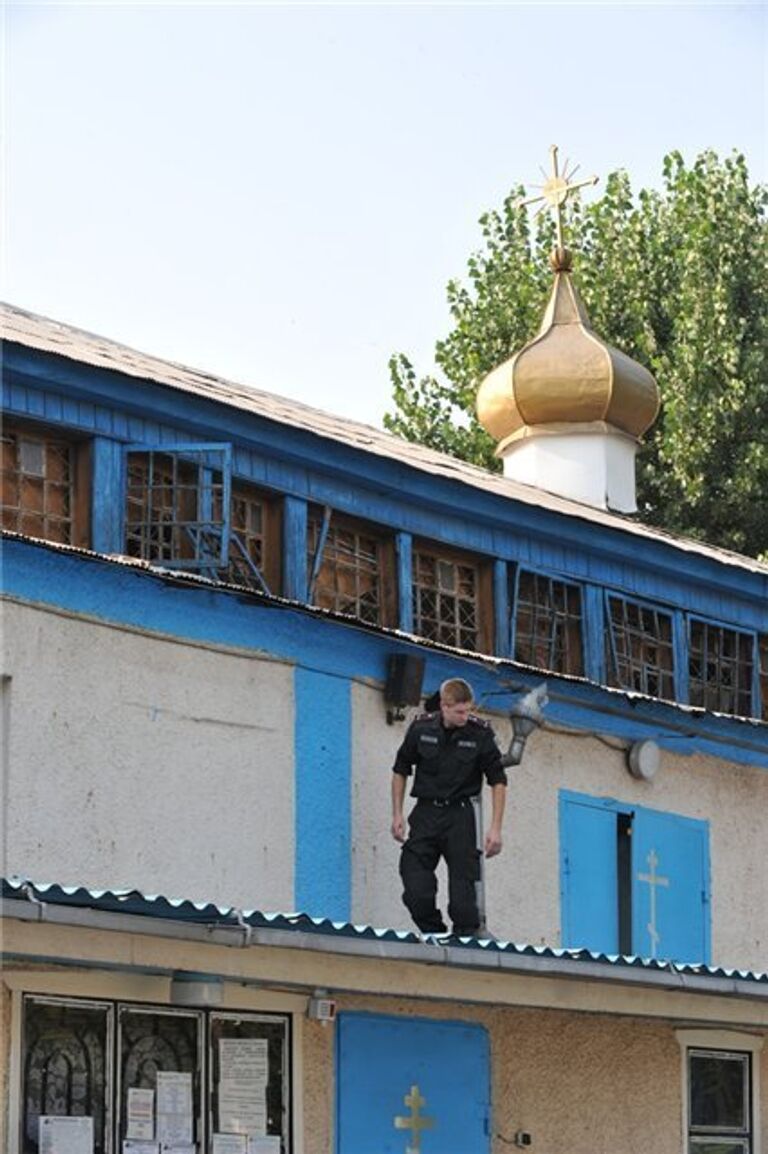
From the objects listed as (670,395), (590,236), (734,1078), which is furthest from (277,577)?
(590,236)

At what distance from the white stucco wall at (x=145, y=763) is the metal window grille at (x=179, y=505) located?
0.78 metres

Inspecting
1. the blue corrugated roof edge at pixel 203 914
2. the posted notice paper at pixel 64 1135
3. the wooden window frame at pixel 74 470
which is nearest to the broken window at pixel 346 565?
the wooden window frame at pixel 74 470

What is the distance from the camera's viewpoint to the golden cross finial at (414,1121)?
13.4 m

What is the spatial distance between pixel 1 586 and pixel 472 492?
434 cm

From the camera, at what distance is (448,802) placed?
A: 542 inches

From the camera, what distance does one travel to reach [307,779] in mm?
14422

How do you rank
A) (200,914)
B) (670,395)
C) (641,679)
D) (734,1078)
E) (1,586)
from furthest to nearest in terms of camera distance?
(670,395)
(641,679)
(734,1078)
(1,586)
(200,914)

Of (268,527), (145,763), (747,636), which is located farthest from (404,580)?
(747,636)

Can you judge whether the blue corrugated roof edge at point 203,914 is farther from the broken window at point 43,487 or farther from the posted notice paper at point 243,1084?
A: the broken window at point 43,487

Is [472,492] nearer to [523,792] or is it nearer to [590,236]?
[523,792]

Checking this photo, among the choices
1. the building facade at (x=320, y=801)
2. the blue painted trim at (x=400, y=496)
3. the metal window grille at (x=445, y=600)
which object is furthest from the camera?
the metal window grille at (x=445, y=600)

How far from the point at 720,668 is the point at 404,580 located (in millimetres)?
3523

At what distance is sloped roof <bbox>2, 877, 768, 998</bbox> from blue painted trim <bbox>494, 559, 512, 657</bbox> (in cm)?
334

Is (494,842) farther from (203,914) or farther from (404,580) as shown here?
(203,914)
